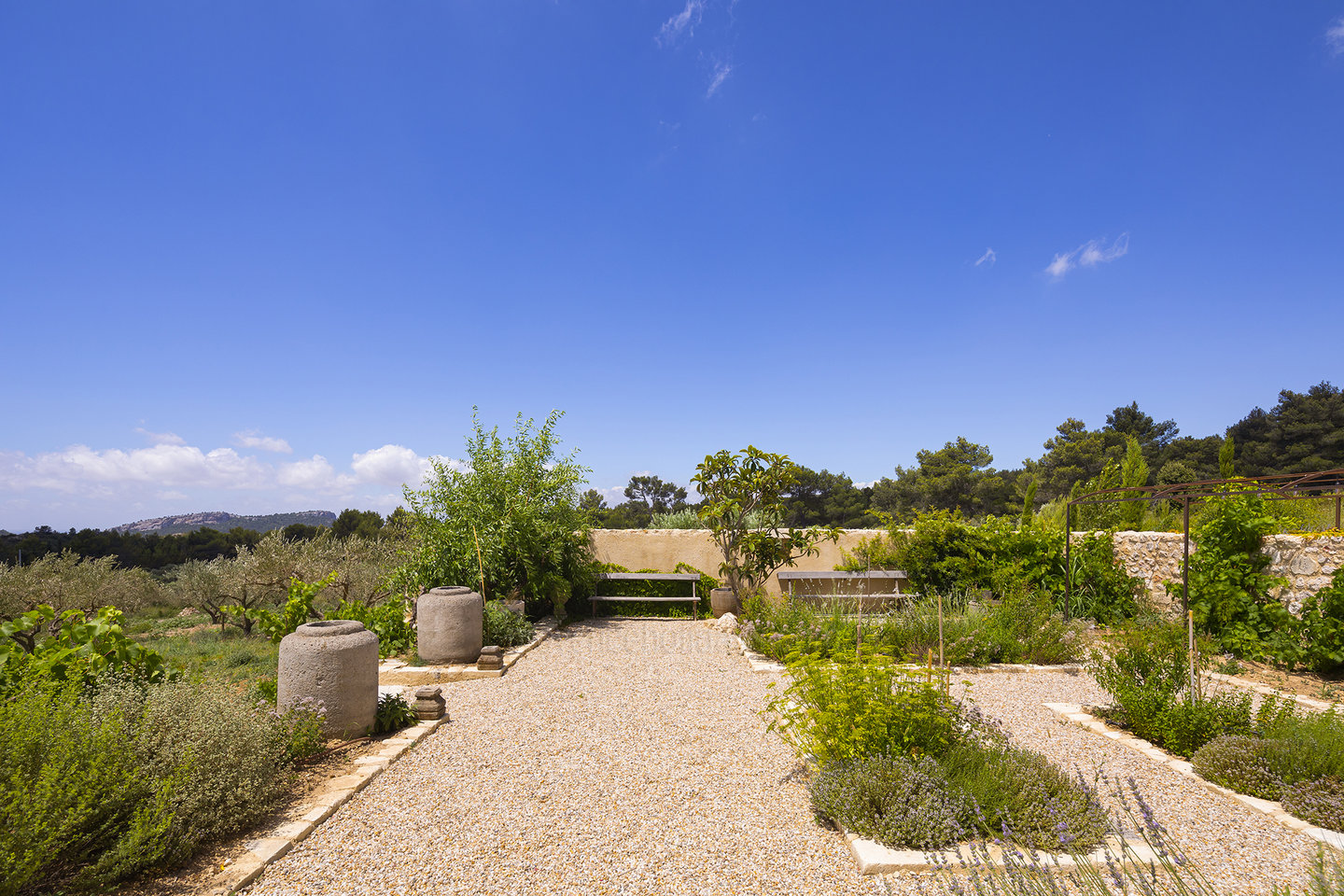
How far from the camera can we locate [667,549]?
1045 cm

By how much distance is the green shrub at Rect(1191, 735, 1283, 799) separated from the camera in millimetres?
3240

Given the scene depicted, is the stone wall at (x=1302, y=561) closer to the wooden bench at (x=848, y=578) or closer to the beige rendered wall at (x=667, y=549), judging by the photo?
the wooden bench at (x=848, y=578)

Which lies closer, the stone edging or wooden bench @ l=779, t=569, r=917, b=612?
the stone edging

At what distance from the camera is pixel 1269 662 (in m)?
5.95

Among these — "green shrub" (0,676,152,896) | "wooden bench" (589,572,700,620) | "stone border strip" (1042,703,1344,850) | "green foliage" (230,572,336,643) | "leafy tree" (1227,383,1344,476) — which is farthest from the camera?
"leafy tree" (1227,383,1344,476)

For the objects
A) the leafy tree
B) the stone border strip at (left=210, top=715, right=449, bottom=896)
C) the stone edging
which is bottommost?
the stone edging

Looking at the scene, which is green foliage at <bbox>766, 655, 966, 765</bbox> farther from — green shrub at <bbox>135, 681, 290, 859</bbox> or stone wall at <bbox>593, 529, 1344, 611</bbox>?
stone wall at <bbox>593, 529, 1344, 611</bbox>

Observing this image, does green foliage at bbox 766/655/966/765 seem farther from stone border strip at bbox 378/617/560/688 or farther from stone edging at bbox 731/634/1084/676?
stone border strip at bbox 378/617/560/688

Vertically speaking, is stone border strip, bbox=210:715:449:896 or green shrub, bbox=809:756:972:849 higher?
green shrub, bbox=809:756:972:849

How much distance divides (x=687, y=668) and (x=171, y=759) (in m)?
4.24

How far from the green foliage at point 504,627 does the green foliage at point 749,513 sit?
10.5ft

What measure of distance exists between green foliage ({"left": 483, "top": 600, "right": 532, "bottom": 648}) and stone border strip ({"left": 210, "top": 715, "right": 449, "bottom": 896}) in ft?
9.21

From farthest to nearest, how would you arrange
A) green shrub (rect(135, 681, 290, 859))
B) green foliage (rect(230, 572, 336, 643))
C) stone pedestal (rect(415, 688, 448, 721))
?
green foliage (rect(230, 572, 336, 643)), stone pedestal (rect(415, 688, 448, 721)), green shrub (rect(135, 681, 290, 859))

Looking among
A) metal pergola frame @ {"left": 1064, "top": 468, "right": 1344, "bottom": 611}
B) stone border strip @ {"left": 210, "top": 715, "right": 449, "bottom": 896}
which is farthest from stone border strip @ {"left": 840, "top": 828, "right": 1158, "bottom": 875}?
metal pergola frame @ {"left": 1064, "top": 468, "right": 1344, "bottom": 611}
